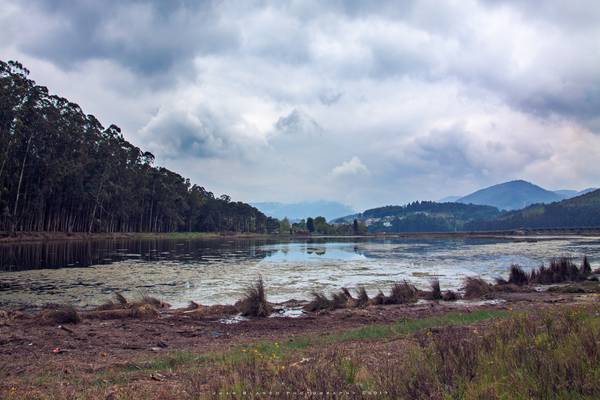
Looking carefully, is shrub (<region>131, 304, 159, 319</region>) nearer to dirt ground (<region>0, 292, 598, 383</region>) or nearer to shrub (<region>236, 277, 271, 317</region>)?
dirt ground (<region>0, 292, 598, 383</region>)

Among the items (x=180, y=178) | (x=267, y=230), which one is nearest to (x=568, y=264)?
(x=180, y=178)

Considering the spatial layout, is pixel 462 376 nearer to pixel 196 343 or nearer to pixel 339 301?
pixel 196 343

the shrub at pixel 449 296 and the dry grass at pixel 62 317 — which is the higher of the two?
the dry grass at pixel 62 317

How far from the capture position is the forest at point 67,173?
63.7 metres

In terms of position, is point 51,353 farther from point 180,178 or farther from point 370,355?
point 180,178

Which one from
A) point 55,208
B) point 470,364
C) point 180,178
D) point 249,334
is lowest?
point 249,334

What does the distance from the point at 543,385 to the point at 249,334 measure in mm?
9930

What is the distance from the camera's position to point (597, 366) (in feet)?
17.0

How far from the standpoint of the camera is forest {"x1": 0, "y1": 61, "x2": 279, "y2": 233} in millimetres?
63688

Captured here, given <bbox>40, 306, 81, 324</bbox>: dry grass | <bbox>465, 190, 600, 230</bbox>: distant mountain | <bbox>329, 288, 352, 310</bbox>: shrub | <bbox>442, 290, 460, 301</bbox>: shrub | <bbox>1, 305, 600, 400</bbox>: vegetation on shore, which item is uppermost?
<bbox>465, 190, 600, 230</bbox>: distant mountain

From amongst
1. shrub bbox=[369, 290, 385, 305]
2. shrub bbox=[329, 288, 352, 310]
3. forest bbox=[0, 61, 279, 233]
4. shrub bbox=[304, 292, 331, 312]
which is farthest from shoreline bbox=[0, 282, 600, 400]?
forest bbox=[0, 61, 279, 233]

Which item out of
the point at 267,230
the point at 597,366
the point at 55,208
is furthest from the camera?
the point at 267,230

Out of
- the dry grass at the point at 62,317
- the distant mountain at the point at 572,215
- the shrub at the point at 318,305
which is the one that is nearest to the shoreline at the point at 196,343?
the dry grass at the point at 62,317

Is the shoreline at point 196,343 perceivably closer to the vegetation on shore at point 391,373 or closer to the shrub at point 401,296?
the vegetation on shore at point 391,373
